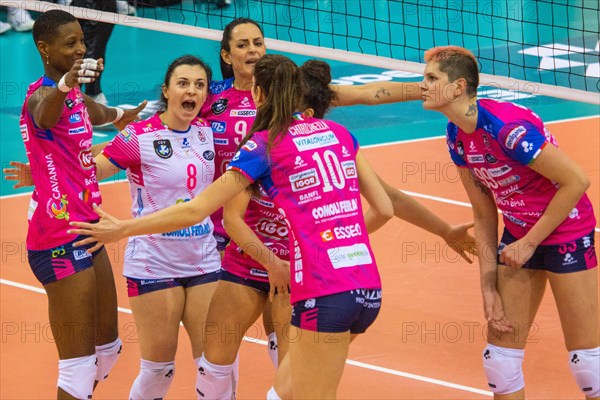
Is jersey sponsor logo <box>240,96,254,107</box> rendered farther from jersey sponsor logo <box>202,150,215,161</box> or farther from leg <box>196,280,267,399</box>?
leg <box>196,280,267,399</box>

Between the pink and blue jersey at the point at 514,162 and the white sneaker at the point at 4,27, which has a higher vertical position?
the white sneaker at the point at 4,27

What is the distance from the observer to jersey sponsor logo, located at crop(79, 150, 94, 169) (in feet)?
21.8

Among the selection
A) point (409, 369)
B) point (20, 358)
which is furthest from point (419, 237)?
point (20, 358)

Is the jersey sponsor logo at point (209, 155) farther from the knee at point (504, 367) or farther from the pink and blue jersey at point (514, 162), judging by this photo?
the knee at point (504, 367)

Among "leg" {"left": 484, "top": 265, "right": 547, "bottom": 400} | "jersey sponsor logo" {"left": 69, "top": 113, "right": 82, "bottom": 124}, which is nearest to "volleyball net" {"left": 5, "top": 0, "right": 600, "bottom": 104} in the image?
"leg" {"left": 484, "top": 265, "right": 547, "bottom": 400}

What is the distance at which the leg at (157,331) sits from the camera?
6.81 m

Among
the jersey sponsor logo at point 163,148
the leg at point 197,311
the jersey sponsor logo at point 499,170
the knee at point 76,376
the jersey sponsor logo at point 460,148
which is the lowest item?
the knee at point 76,376

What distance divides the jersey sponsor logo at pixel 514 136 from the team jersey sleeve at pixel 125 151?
2.26 metres

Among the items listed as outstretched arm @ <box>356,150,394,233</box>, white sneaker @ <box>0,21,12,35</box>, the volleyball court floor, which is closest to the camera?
outstretched arm @ <box>356,150,394,233</box>

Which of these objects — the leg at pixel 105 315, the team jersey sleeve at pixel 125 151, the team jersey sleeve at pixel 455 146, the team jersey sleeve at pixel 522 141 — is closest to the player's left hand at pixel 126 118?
the team jersey sleeve at pixel 125 151

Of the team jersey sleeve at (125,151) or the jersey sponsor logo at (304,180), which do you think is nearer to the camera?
the jersey sponsor logo at (304,180)

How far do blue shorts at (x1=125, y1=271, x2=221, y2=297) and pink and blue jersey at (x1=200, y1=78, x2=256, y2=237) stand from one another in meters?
0.72

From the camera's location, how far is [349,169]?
5.66 meters

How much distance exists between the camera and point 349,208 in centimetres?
561
